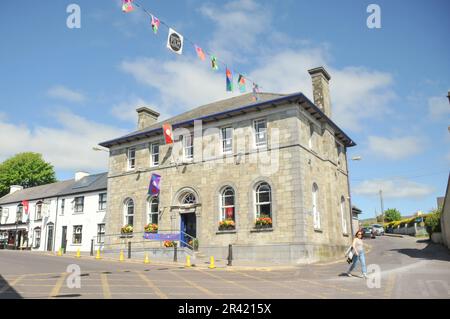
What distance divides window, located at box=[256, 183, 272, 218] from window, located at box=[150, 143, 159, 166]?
790cm

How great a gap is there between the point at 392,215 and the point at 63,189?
55.6 m

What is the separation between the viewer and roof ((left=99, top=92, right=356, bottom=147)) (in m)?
20.6

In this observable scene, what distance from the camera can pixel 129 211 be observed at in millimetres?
26250

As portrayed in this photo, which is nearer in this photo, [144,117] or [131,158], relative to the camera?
[131,158]

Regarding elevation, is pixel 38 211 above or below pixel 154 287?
above

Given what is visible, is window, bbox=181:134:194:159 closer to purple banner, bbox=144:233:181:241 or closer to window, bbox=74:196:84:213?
purple banner, bbox=144:233:181:241

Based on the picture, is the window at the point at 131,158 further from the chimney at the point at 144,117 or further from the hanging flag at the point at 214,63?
the hanging flag at the point at 214,63

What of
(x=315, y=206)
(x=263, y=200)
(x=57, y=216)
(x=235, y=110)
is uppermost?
(x=235, y=110)

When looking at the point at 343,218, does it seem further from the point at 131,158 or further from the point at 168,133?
the point at 131,158

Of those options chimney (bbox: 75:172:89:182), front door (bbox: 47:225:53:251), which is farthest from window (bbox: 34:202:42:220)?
chimney (bbox: 75:172:89:182)

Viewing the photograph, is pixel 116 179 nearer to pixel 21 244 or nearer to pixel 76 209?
pixel 76 209

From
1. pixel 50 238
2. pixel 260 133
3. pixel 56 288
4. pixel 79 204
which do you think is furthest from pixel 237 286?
pixel 50 238

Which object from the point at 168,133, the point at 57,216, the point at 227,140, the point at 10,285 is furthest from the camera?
the point at 57,216
